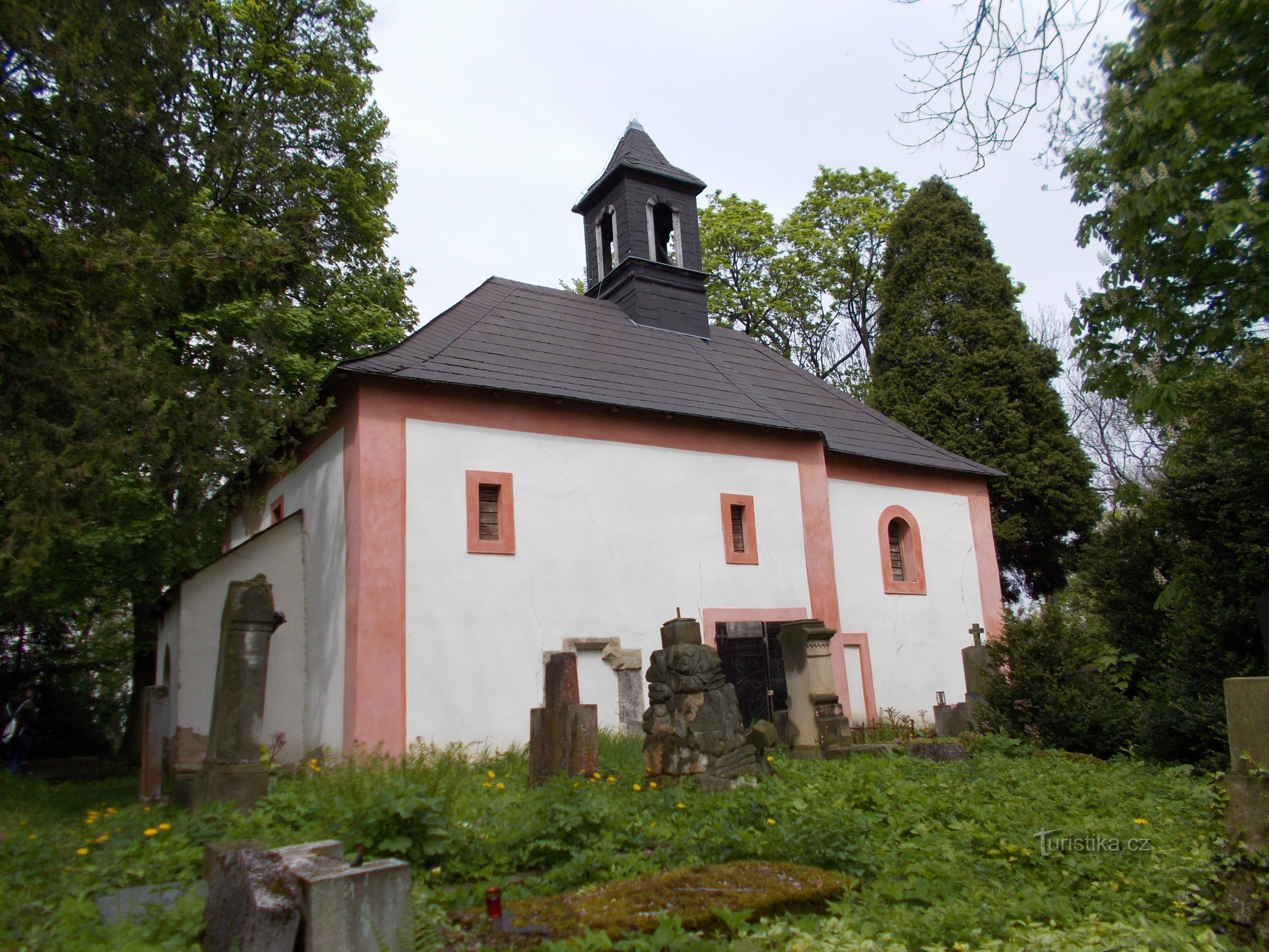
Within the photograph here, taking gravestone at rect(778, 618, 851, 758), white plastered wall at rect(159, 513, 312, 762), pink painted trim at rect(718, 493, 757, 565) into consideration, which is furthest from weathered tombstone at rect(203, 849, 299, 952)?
pink painted trim at rect(718, 493, 757, 565)

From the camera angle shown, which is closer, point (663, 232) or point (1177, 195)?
point (1177, 195)

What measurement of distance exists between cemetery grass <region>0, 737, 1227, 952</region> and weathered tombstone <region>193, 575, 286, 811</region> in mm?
357

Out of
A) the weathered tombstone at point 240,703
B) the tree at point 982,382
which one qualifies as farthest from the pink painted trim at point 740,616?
the tree at point 982,382

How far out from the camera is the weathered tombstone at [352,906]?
3.87 m

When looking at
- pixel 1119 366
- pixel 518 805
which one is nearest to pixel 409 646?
pixel 518 805

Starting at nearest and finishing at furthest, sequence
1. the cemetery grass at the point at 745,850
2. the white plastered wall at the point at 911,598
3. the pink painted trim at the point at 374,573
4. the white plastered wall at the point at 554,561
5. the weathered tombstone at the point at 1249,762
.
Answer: the cemetery grass at the point at 745,850 < the weathered tombstone at the point at 1249,762 < the pink painted trim at the point at 374,573 < the white plastered wall at the point at 554,561 < the white plastered wall at the point at 911,598

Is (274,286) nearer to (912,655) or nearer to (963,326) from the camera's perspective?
(912,655)

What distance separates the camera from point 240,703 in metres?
8.34

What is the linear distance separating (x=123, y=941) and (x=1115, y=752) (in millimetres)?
10717

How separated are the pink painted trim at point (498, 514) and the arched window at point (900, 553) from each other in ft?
24.6

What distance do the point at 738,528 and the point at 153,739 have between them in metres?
8.90

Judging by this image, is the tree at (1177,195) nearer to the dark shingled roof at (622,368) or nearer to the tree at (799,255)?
the dark shingled roof at (622,368)

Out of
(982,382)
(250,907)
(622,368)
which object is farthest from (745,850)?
(982,382)

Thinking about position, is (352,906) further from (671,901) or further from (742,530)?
(742,530)
